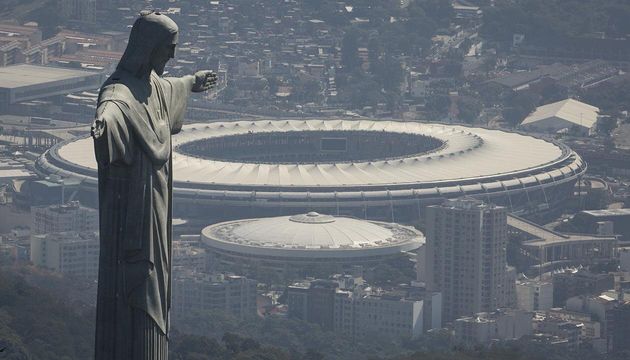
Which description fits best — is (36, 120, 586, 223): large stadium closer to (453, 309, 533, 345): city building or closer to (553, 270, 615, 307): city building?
(553, 270, 615, 307): city building

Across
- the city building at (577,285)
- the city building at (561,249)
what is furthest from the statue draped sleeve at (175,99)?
the city building at (561,249)

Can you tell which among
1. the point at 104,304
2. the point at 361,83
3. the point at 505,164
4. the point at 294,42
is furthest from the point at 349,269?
the point at 104,304

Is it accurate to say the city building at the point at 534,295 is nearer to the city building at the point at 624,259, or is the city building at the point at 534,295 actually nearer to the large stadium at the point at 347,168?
the city building at the point at 624,259

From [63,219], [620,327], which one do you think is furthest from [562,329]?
[63,219]

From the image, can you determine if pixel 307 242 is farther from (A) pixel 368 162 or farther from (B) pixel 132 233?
(B) pixel 132 233

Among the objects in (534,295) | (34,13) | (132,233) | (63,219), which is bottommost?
(34,13)

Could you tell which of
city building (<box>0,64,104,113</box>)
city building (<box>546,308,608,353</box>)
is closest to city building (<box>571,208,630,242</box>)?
city building (<box>546,308,608,353</box>)

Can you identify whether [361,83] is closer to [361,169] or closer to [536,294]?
[361,169]
